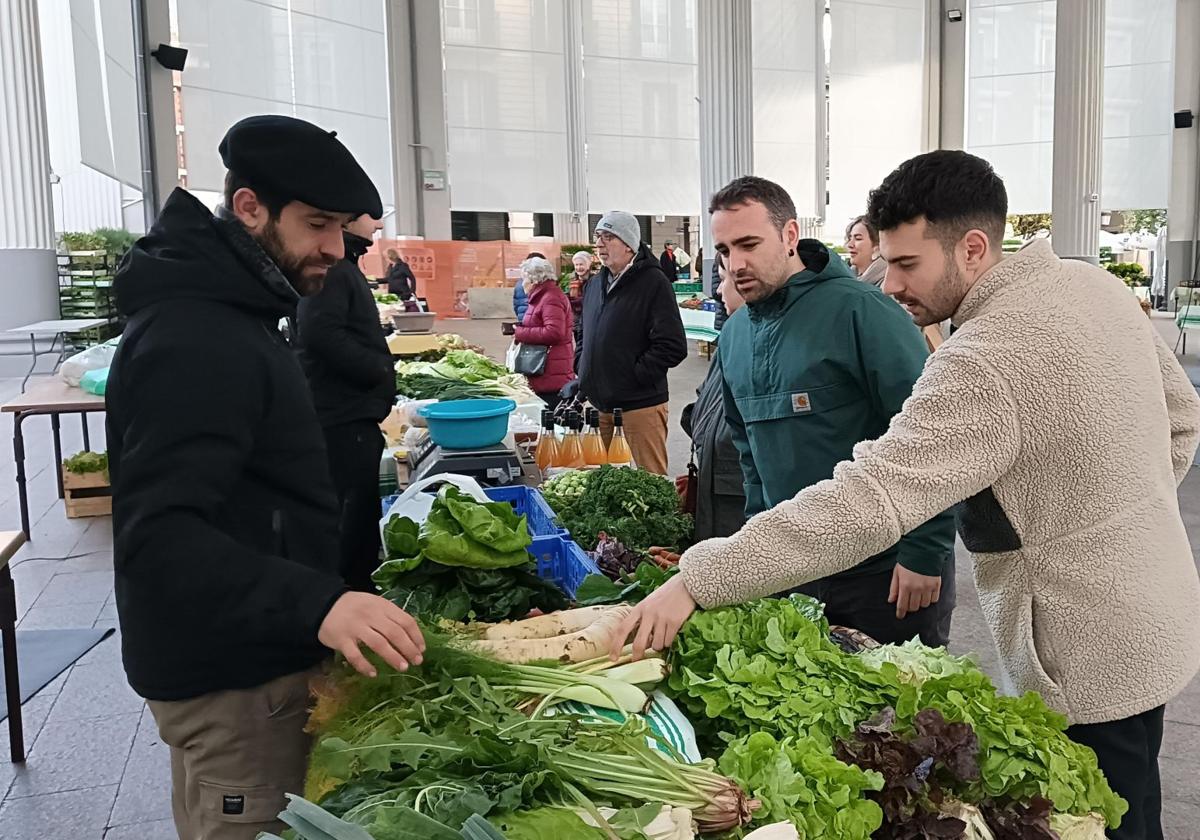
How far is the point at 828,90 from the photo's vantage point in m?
22.7

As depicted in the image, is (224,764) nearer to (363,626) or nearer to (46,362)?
(363,626)

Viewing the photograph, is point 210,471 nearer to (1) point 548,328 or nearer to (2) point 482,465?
(2) point 482,465

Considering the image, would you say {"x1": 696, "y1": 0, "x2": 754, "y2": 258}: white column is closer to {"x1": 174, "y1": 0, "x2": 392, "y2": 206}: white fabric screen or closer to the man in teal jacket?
{"x1": 174, "y1": 0, "x2": 392, "y2": 206}: white fabric screen

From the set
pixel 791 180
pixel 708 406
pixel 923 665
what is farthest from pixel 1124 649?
pixel 791 180

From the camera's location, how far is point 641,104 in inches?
869

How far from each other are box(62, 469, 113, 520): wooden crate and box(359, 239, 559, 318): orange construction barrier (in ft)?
44.1

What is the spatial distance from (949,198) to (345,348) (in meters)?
2.40

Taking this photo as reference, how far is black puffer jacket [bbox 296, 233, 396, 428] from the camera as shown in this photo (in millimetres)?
3549

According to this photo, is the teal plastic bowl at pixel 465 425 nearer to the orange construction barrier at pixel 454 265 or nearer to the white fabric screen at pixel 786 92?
the orange construction barrier at pixel 454 265

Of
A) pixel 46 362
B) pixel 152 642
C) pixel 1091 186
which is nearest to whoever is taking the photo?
pixel 152 642

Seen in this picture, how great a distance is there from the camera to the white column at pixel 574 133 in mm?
21281

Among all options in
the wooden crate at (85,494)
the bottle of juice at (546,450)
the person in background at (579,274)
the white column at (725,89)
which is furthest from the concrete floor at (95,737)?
the white column at (725,89)

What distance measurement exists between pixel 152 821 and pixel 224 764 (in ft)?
5.98

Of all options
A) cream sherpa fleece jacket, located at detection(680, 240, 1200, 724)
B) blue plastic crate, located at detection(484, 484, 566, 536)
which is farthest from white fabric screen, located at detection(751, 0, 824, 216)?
cream sherpa fleece jacket, located at detection(680, 240, 1200, 724)
